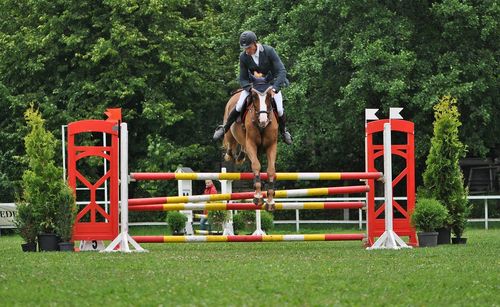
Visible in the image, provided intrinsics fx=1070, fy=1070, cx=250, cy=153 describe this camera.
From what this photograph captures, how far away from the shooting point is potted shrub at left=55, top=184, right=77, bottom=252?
586 inches

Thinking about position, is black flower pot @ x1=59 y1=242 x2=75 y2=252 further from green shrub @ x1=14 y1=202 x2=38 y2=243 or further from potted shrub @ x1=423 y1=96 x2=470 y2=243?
potted shrub @ x1=423 y1=96 x2=470 y2=243

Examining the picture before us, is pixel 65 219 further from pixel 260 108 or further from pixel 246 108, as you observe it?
pixel 260 108

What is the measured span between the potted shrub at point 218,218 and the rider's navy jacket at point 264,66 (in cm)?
837

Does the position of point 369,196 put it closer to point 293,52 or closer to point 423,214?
point 423,214

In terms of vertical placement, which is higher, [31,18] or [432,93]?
[31,18]

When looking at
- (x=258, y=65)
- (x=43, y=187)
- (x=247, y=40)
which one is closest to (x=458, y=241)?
(x=258, y=65)

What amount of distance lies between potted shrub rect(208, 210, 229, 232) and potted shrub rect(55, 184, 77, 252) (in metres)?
7.31

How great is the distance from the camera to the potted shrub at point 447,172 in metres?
17.0

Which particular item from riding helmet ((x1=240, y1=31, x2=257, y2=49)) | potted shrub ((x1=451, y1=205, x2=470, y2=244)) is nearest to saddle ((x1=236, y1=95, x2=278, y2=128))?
riding helmet ((x1=240, y1=31, x2=257, y2=49))

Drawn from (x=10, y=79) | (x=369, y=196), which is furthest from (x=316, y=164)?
(x=369, y=196)

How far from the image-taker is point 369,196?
1622 cm

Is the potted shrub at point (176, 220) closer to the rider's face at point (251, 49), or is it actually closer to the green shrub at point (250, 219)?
the green shrub at point (250, 219)

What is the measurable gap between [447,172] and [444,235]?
1002 millimetres

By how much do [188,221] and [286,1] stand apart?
Result: 9.81 m
